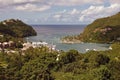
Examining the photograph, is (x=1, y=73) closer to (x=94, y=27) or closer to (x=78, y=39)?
(x=78, y=39)

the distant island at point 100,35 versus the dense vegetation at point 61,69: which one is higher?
the dense vegetation at point 61,69

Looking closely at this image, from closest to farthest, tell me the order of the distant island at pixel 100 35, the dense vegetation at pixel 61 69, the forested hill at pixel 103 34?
the dense vegetation at pixel 61 69 < the distant island at pixel 100 35 < the forested hill at pixel 103 34

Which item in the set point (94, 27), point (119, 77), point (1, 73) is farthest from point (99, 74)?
point (94, 27)

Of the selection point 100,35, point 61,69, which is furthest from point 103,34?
point 61,69

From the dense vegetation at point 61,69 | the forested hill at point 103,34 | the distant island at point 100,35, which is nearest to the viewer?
the dense vegetation at point 61,69

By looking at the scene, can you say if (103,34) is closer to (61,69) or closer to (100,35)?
(100,35)

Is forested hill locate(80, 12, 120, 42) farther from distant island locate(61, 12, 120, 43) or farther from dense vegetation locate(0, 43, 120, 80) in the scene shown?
dense vegetation locate(0, 43, 120, 80)

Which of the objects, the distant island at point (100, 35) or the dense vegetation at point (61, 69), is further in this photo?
the distant island at point (100, 35)

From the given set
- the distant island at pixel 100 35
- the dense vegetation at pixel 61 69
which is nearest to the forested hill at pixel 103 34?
the distant island at pixel 100 35

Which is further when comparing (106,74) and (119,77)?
(119,77)

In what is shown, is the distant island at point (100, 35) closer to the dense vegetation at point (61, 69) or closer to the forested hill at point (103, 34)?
the forested hill at point (103, 34)

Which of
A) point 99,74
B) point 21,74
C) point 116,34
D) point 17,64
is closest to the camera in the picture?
point 99,74
